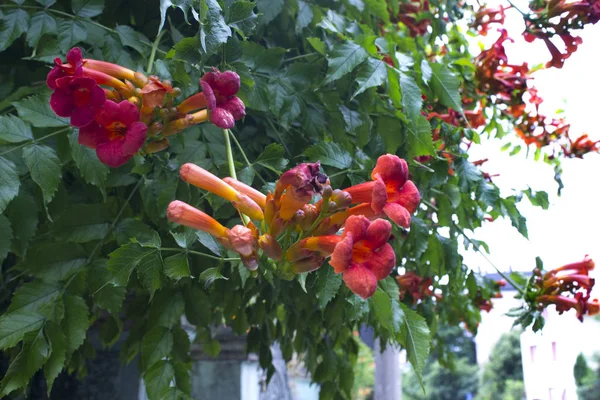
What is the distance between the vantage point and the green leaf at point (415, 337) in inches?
57.7

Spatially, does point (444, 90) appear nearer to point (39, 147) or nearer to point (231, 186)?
point (231, 186)

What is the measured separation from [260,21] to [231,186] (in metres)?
0.84

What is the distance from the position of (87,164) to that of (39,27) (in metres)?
0.46

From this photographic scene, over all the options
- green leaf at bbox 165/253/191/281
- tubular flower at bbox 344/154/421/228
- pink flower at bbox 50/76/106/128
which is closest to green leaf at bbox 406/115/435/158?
tubular flower at bbox 344/154/421/228

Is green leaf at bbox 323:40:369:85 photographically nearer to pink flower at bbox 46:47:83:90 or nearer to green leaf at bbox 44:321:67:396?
pink flower at bbox 46:47:83:90

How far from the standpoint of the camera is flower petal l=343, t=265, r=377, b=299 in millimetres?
874

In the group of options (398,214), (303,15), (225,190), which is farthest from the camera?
(303,15)

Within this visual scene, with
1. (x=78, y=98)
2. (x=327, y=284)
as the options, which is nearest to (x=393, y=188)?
(x=327, y=284)

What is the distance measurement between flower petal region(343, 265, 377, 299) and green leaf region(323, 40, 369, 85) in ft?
2.54

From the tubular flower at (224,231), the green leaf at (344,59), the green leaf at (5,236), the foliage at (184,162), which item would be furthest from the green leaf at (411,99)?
the green leaf at (5,236)

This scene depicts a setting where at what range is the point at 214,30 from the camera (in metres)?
1.16

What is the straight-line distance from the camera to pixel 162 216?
5.23 ft

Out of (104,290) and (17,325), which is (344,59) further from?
(17,325)

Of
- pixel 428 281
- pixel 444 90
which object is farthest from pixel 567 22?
pixel 428 281
